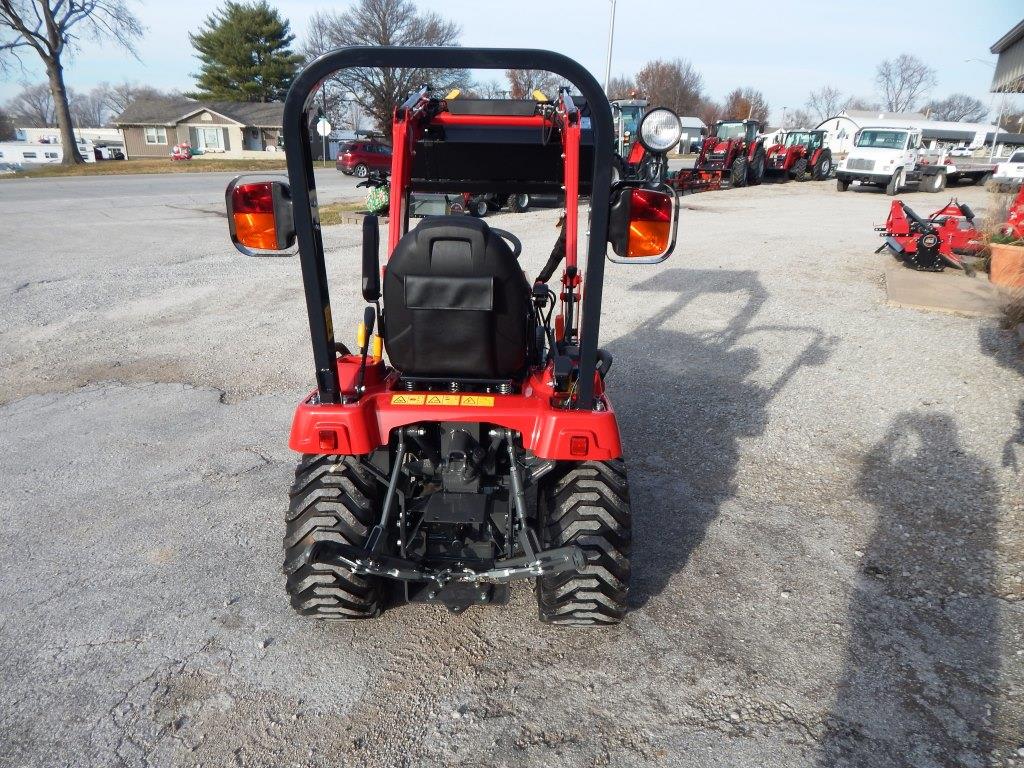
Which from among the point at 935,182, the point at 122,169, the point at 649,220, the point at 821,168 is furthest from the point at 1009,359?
the point at 122,169

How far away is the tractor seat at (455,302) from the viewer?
239 centimetres

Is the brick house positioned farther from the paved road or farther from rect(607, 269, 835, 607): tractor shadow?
rect(607, 269, 835, 607): tractor shadow

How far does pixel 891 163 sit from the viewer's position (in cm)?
2094

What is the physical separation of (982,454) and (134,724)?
510cm

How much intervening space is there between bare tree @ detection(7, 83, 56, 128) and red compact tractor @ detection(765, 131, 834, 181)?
346ft

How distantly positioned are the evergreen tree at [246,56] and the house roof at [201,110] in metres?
1.73

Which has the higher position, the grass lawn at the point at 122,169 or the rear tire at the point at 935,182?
the rear tire at the point at 935,182

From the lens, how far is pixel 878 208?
17.6m

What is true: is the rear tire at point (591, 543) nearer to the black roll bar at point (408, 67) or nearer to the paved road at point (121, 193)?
the black roll bar at point (408, 67)

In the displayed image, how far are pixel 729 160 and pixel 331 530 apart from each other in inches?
892

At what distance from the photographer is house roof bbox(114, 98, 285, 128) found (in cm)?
4854

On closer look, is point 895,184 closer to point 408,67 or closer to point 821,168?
point 821,168

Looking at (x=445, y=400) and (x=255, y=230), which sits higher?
(x=255, y=230)

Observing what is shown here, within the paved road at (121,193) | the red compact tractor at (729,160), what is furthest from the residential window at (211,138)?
the red compact tractor at (729,160)
